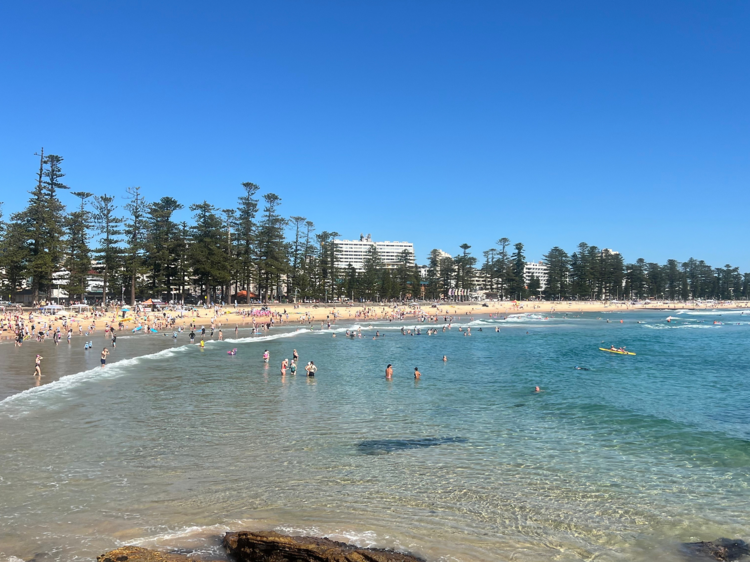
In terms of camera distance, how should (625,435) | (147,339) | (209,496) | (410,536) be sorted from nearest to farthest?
(410,536) < (209,496) < (625,435) < (147,339)

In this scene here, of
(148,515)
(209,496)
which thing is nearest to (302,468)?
(209,496)

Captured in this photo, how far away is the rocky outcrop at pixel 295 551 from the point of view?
20.7 feet

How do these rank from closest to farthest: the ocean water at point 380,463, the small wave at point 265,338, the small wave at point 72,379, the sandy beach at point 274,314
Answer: the ocean water at point 380,463, the small wave at point 72,379, the small wave at point 265,338, the sandy beach at point 274,314

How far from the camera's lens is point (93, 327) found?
45.7m

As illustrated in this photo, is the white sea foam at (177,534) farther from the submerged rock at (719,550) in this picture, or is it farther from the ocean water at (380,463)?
the submerged rock at (719,550)

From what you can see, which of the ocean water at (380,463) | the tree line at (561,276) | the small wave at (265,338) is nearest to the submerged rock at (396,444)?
the ocean water at (380,463)

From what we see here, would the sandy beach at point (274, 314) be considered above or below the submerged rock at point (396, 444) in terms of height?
above

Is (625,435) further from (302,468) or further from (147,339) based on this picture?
(147,339)

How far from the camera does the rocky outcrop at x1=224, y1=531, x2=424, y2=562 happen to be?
6.32m

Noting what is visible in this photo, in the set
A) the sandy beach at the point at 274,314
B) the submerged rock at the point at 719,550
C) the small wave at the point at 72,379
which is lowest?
the submerged rock at the point at 719,550

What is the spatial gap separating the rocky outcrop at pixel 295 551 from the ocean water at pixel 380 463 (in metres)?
0.65

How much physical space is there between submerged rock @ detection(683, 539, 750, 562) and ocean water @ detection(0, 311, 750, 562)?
0.93 feet

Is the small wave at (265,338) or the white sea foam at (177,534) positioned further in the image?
the small wave at (265,338)

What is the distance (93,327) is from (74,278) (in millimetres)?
13845
